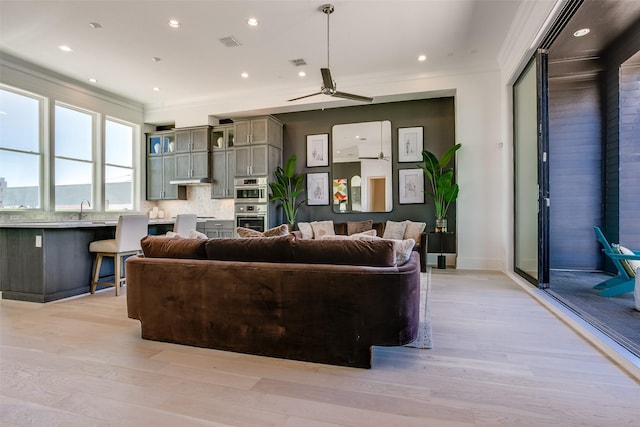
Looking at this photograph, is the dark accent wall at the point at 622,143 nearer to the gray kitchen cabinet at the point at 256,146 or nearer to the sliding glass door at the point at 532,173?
the sliding glass door at the point at 532,173

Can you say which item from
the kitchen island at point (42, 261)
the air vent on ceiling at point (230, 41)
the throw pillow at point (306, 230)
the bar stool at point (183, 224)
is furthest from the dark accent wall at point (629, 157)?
the kitchen island at point (42, 261)

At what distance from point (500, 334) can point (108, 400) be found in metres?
2.53

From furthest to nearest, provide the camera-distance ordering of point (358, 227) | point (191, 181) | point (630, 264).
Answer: point (191, 181), point (358, 227), point (630, 264)

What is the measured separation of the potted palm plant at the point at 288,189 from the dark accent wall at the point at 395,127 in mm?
222

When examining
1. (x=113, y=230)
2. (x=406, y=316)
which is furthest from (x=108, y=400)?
(x=113, y=230)

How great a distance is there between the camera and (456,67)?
5039 millimetres

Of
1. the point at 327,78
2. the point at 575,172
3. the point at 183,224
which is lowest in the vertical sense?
the point at 183,224

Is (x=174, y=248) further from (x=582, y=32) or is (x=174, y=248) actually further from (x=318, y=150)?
(x=582, y=32)

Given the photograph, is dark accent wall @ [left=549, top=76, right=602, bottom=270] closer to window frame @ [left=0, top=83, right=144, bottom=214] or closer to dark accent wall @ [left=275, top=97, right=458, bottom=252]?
dark accent wall @ [left=275, top=97, right=458, bottom=252]

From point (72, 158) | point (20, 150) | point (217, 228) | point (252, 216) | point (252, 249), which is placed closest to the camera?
point (252, 249)

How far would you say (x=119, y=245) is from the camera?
3.74 metres

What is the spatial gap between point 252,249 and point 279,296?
379mm

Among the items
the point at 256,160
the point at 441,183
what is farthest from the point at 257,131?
the point at 441,183

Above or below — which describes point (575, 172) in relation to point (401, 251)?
above
